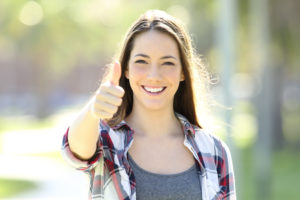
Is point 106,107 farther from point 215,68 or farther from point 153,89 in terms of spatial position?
point 215,68

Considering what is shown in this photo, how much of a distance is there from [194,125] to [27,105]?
40095mm

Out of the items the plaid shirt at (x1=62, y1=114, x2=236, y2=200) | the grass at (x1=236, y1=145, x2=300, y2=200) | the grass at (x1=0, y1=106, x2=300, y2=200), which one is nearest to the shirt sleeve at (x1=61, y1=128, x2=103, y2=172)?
the plaid shirt at (x1=62, y1=114, x2=236, y2=200)

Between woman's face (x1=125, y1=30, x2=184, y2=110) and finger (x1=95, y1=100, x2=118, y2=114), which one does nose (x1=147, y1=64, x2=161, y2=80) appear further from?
finger (x1=95, y1=100, x2=118, y2=114)

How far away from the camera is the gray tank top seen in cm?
239

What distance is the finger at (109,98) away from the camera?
6.80ft

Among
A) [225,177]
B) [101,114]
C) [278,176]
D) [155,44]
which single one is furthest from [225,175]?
[278,176]

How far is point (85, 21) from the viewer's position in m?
23.4

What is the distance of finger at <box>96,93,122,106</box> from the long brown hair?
453 millimetres

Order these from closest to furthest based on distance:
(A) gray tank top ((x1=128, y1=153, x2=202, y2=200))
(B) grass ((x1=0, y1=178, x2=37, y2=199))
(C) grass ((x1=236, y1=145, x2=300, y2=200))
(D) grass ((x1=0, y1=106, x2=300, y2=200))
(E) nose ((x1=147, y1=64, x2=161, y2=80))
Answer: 1. (A) gray tank top ((x1=128, y1=153, x2=202, y2=200))
2. (E) nose ((x1=147, y1=64, x2=161, y2=80))
3. (B) grass ((x1=0, y1=178, x2=37, y2=199))
4. (D) grass ((x1=0, y1=106, x2=300, y2=200))
5. (C) grass ((x1=236, y1=145, x2=300, y2=200))

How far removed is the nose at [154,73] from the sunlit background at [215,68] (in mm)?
478

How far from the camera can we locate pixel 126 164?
2.39 meters

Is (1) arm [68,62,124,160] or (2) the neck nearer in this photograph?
(1) arm [68,62,124,160]

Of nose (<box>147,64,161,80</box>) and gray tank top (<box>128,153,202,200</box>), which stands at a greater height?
nose (<box>147,64,161,80</box>)

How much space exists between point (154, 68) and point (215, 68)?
661 cm
